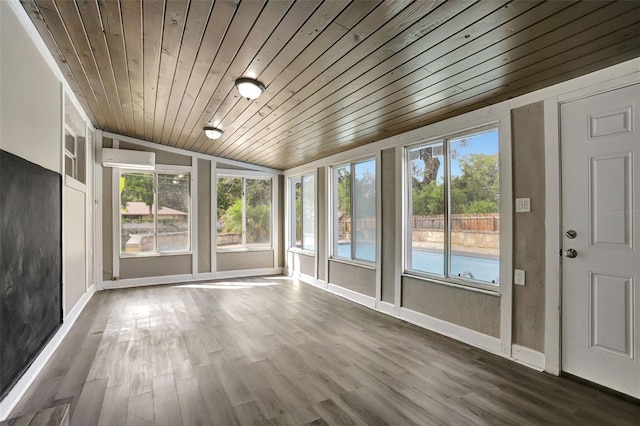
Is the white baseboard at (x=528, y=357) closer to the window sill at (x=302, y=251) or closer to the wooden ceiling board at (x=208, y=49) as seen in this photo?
the wooden ceiling board at (x=208, y=49)

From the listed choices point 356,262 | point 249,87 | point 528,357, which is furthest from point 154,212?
point 528,357

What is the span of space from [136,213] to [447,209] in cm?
534

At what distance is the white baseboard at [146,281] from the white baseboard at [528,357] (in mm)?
5479

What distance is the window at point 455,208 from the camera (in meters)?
3.04

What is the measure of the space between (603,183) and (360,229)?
297 cm

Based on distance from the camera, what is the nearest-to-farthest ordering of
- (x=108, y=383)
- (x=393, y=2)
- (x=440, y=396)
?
(x=393, y=2) < (x=440, y=396) < (x=108, y=383)

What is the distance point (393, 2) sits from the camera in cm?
165

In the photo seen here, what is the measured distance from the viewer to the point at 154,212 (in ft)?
19.3

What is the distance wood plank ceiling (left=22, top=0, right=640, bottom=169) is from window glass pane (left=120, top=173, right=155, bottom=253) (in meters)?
2.30

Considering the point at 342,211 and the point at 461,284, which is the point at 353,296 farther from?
the point at 461,284

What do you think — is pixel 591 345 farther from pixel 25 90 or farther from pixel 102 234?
pixel 102 234

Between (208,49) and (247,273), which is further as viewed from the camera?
(247,273)

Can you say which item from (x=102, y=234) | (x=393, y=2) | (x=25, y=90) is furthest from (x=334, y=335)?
(x=102, y=234)

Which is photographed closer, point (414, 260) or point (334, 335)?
point (334, 335)
